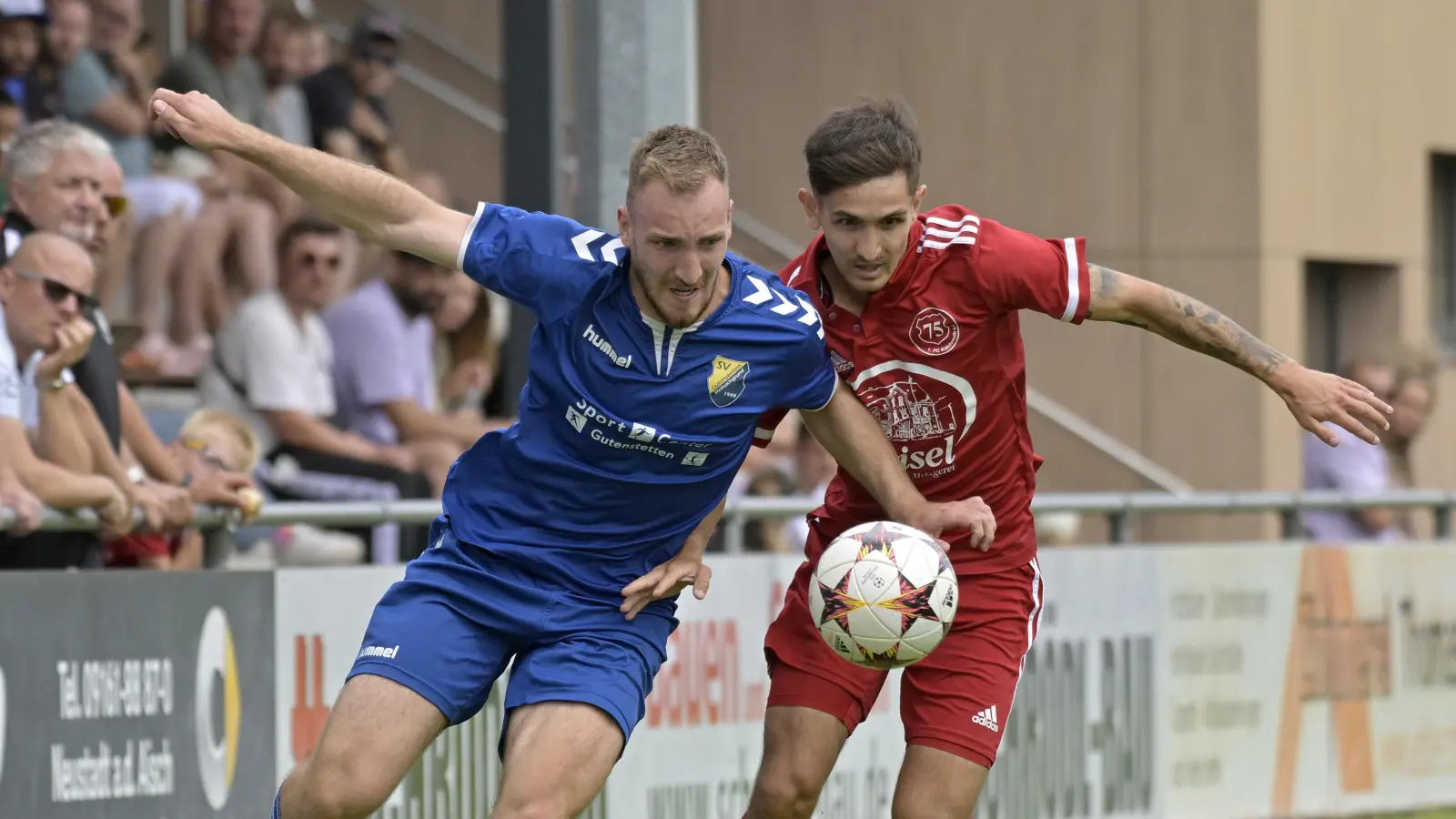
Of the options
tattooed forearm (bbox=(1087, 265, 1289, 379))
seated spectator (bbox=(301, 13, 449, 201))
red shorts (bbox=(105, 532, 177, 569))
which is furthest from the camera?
seated spectator (bbox=(301, 13, 449, 201))

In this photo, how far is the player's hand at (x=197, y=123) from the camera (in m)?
5.93

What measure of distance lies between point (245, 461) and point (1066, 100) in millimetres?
9936

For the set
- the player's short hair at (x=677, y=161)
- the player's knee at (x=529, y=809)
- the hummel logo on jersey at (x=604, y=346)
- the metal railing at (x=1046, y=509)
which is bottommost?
the player's knee at (x=529, y=809)

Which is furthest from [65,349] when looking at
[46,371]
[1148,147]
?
[1148,147]

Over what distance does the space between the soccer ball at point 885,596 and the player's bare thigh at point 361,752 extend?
1.23m

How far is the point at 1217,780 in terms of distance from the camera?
448 inches

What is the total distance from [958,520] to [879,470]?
0.92 feet

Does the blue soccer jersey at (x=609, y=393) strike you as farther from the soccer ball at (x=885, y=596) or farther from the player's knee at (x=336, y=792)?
the player's knee at (x=336, y=792)

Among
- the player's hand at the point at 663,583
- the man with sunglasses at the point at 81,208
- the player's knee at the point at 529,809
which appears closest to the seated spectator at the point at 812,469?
the man with sunglasses at the point at 81,208

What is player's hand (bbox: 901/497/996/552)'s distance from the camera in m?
6.43

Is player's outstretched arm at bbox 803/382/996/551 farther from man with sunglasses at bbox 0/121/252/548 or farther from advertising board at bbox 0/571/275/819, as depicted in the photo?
man with sunglasses at bbox 0/121/252/548

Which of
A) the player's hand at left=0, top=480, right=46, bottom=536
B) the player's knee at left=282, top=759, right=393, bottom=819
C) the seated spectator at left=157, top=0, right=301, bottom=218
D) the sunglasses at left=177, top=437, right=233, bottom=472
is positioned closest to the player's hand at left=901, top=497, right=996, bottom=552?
the player's knee at left=282, top=759, right=393, bottom=819

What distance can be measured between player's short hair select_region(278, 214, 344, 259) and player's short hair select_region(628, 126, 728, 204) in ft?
16.7

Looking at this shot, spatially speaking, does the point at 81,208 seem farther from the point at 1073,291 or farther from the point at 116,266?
the point at 1073,291
